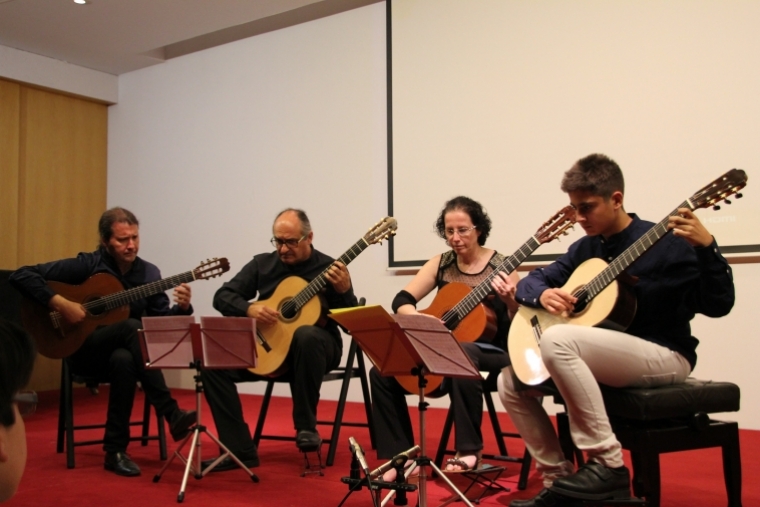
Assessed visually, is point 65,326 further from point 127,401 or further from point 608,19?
point 608,19

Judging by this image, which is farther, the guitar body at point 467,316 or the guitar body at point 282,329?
the guitar body at point 282,329

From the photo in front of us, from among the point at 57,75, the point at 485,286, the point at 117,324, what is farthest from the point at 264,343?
the point at 57,75

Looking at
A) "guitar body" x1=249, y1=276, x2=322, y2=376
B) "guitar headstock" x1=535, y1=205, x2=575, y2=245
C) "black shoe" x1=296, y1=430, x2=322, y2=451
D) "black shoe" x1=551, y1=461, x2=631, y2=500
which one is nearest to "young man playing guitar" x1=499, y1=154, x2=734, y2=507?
"black shoe" x1=551, y1=461, x2=631, y2=500

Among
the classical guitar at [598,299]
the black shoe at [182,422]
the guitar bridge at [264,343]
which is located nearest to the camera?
the classical guitar at [598,299]

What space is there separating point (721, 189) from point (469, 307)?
4.12ft

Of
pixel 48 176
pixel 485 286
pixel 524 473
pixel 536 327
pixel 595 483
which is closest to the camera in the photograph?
pixel 595 483

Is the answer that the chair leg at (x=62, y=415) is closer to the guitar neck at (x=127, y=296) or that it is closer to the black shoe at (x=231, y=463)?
the guitar neck at (x=127, y=296)

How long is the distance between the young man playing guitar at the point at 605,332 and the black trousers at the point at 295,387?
110cm

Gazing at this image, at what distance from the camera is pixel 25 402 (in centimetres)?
100

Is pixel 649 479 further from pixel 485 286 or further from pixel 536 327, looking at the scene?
pixel 485 286

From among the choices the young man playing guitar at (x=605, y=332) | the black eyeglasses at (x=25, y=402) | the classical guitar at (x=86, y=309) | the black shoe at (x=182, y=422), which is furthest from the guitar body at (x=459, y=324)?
the black eyeglasses at (x=25, y=402)

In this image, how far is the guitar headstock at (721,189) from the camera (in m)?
2.48

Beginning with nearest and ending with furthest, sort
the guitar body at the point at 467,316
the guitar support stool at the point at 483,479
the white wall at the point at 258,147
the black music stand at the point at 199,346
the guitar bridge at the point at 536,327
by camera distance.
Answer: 1. the guitar bridge at the point at 536,327
2. the guitar support stool at the point at 483,479
3. the black music stand at the point at 199,346
4. the guitar body at the point at 467,316
5. the white wall at the point at 258,147

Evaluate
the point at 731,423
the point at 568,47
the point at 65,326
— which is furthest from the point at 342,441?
the point at 568,47
